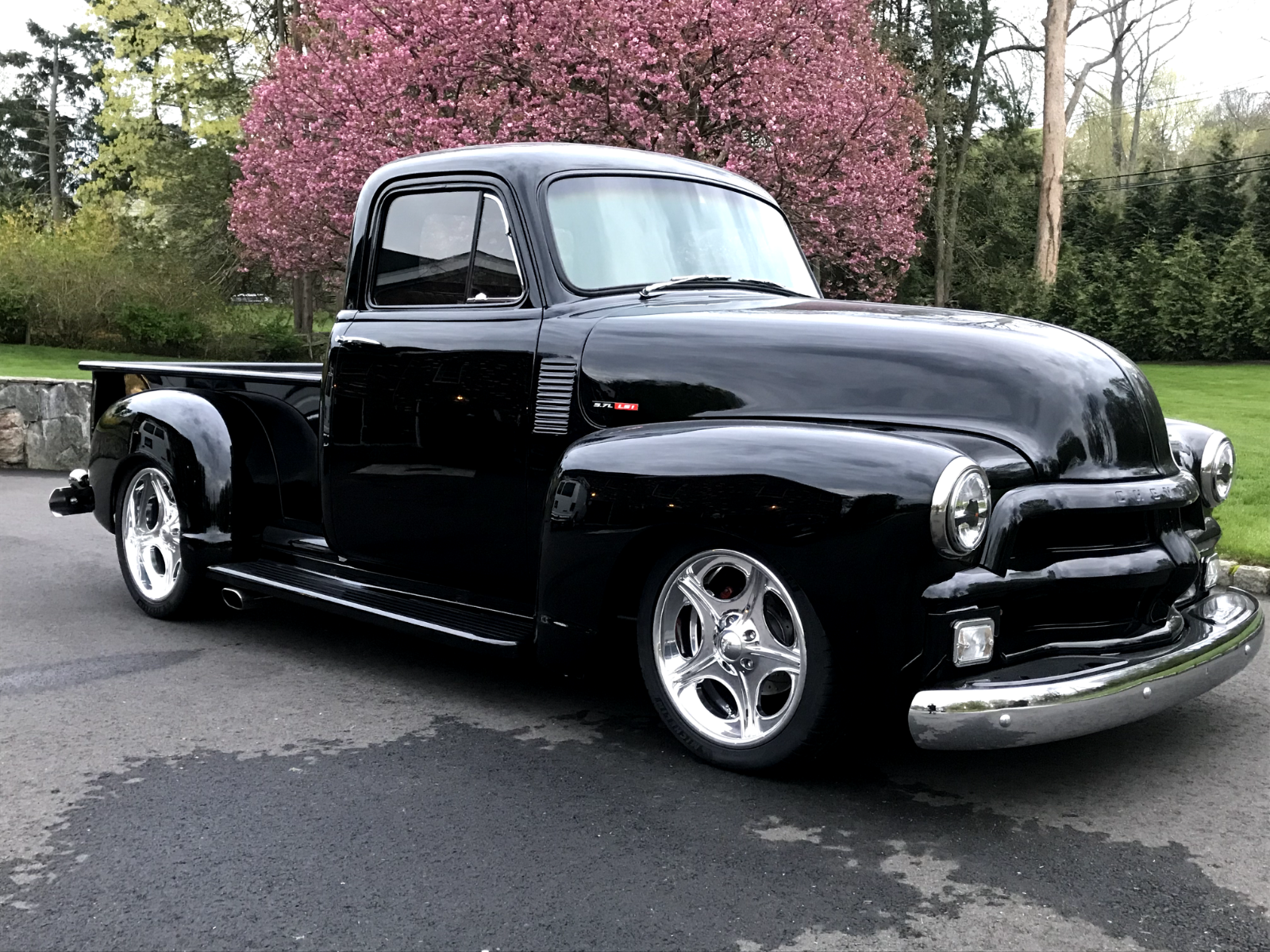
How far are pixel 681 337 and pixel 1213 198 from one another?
102 feet

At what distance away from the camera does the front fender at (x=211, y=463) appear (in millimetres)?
5641

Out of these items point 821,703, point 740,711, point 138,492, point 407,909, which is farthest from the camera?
point 138,492

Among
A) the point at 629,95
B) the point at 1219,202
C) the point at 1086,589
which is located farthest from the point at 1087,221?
the point at 1086,589

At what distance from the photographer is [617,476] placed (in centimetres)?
393

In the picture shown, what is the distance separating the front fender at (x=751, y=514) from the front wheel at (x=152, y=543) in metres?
2.56

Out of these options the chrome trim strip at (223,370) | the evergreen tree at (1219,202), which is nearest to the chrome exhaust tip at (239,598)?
the chrome trim strip at (223,370)

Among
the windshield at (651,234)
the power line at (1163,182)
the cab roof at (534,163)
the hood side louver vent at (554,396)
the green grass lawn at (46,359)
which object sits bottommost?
the green grass lawn at (46,359)

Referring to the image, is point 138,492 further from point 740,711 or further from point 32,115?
point 32,115

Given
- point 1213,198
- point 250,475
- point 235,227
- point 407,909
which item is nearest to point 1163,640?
point 407,909

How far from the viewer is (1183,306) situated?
27.8 meters

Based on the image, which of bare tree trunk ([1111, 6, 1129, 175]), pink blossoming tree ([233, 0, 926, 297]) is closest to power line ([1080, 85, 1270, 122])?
bare tree trunk ([1111, 6, 1129, 175])

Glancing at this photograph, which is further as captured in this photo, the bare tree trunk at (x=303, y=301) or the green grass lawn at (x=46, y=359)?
the bare tree trunk at (x=303, y=301)

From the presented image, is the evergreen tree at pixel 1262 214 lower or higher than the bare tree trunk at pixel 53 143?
lower

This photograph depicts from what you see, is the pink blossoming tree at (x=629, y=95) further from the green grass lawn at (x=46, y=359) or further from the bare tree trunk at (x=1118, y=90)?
the bare tree trunk at (x=1118, y=90)
